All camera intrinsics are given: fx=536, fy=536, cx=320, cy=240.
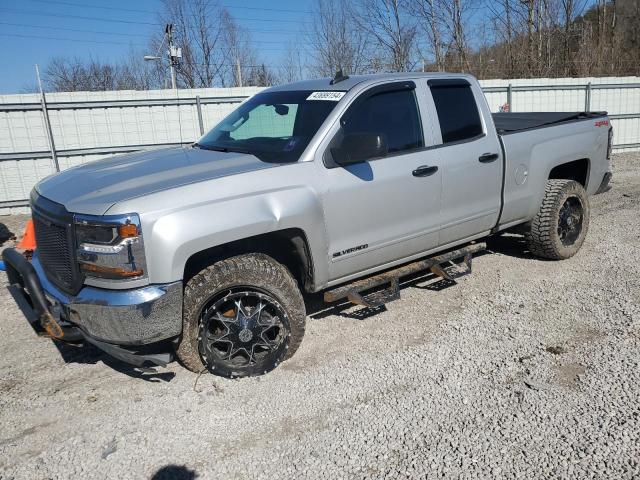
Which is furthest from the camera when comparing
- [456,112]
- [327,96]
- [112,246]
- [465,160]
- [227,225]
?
[456,112]

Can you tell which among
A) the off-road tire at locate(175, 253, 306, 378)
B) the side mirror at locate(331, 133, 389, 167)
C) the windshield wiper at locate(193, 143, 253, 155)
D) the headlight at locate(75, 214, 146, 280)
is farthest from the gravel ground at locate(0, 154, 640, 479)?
the windshield wiper at locate(193, 143, 253, 155)

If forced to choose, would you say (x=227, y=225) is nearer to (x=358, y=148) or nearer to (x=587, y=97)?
(x=358, y=148)

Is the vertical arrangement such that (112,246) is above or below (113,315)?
above

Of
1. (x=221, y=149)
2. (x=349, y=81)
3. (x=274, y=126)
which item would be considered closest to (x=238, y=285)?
(x=221, y=149)

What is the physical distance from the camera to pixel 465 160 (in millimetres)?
4570

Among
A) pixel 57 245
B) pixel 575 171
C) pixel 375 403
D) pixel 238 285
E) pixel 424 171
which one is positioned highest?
pixel 424 171

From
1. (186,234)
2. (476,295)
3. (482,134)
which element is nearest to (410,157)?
(482,134)

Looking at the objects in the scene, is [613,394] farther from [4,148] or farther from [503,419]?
[4,148]

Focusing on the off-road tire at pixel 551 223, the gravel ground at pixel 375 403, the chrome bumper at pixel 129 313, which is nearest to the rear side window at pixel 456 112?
the off-road tire at pixel 551 223

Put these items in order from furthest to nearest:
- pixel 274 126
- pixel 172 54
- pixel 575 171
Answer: pixel 172 54
pixel 575 171
pixel 274 126

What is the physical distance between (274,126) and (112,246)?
1.87 m

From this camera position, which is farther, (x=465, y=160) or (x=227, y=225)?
(x=465, y=160)

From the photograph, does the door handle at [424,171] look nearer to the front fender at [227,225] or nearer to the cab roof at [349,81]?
the cab roof at [349,81]

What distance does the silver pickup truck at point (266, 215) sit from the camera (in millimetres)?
3062
